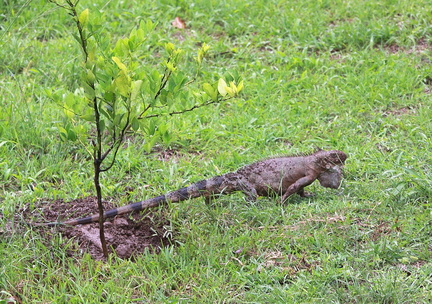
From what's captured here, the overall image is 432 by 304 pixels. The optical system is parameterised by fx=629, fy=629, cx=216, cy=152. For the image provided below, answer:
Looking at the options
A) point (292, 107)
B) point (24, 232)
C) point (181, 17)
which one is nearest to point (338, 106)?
point (292, 107)

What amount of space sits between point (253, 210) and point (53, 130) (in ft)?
7.19

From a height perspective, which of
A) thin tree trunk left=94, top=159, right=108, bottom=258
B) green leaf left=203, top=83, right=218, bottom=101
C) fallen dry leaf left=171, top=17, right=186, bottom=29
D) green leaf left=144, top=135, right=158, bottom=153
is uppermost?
green leaf left=203, top=83, right=218, bottom=101

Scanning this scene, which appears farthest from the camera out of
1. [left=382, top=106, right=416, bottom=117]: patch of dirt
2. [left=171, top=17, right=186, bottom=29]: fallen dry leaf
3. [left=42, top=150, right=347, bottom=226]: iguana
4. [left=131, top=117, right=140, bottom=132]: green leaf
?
[left=171, top=17, right=186, bottom=29]: fallen dry leaf

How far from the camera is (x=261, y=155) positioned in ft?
18.4

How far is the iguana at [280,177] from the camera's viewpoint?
188 inches

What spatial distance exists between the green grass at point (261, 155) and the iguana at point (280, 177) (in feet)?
0.32

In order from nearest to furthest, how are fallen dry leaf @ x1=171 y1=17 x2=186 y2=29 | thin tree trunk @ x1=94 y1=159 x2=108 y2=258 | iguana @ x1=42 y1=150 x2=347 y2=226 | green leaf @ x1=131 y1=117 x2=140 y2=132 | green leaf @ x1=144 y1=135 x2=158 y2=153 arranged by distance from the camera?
1. green leaf @ x1=131 y1=117 x2=140 y2=132
2. green leaf @ x1=144 y1=135 x2=158 y2=153
3. thin tree trunk @ x1=94 y1=159 x2=108 y2=258
4. iguana @ x1=42 y1=150 x2=347 y2=226
5. fallen dry leaf @ x1=171 y1=17 x2=186 y2=29

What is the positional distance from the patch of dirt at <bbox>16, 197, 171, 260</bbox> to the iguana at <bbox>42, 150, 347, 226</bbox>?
387mm

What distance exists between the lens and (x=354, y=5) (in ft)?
26.3

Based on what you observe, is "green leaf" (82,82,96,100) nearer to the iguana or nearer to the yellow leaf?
the yellow leaf

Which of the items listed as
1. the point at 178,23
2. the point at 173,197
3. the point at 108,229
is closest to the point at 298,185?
the point at 173,197

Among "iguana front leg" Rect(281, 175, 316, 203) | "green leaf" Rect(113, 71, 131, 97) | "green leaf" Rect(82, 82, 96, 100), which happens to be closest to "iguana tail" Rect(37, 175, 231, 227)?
"iguana front leg" Rect(281, 175, 316, 203)

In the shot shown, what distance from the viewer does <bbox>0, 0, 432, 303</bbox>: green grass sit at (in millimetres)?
3859

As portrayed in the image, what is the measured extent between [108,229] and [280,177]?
1384 millimetres
